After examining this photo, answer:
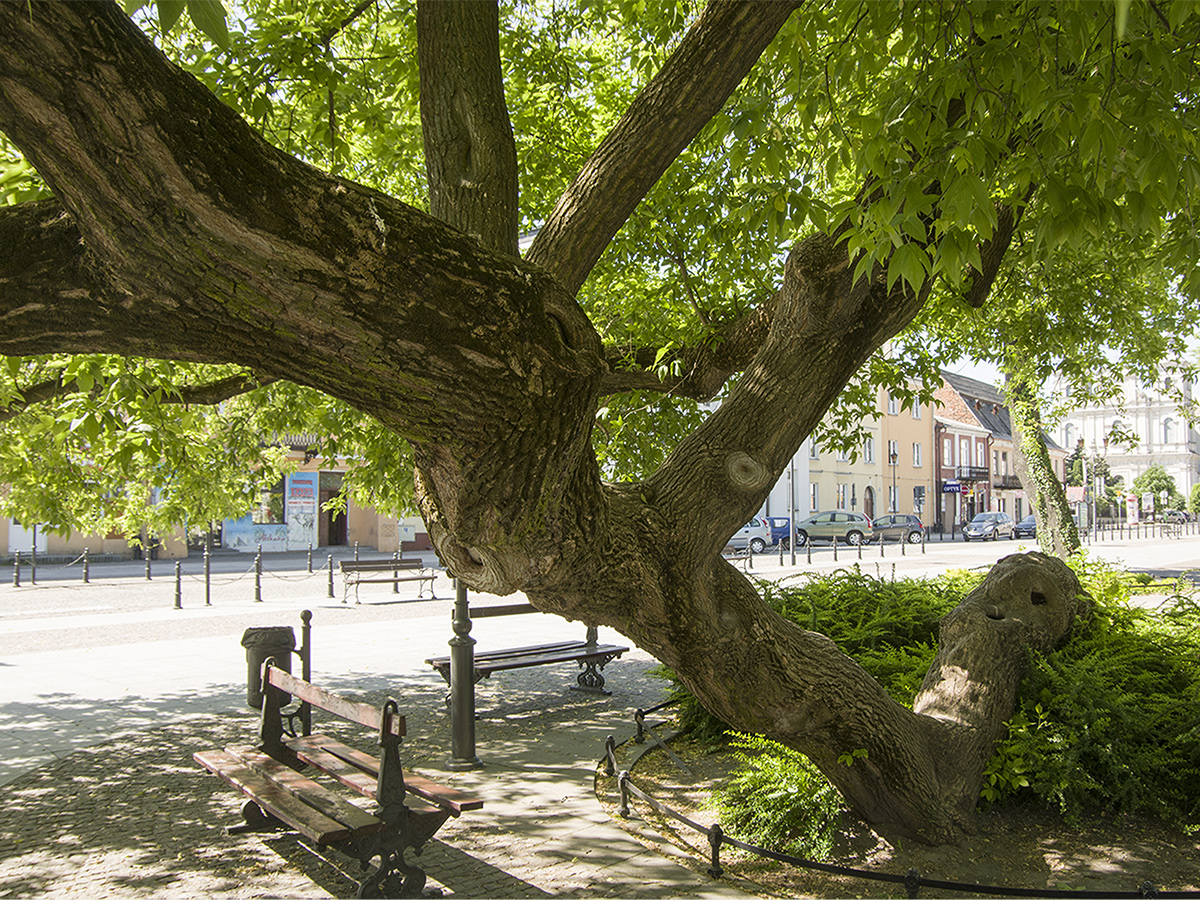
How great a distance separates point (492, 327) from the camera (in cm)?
279

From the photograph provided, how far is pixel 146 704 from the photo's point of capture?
8.98 metres

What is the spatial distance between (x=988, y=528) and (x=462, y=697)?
4928 centimetres

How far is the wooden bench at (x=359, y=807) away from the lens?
4.26 m

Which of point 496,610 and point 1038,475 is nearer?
point 496,610

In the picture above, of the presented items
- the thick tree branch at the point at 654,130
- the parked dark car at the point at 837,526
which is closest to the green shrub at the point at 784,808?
the thick tree branch at the point at 654,130

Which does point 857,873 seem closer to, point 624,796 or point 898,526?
point 624,796

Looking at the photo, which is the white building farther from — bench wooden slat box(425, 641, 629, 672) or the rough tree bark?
the rough tree bark

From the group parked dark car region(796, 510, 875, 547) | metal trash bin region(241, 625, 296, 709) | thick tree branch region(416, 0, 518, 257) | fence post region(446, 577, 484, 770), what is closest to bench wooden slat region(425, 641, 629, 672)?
fence post region(446, 577, 484, 770)

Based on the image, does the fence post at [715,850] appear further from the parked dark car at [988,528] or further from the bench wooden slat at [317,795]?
the parked dark car at [988,528]

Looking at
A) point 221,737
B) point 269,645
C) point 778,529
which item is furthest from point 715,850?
point 778,529

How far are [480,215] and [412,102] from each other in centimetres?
359

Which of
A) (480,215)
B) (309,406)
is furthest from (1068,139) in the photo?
(309,406)

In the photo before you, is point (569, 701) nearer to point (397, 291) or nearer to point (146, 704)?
point (146, 704)

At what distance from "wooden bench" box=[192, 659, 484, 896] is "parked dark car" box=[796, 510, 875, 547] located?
1507 inches
